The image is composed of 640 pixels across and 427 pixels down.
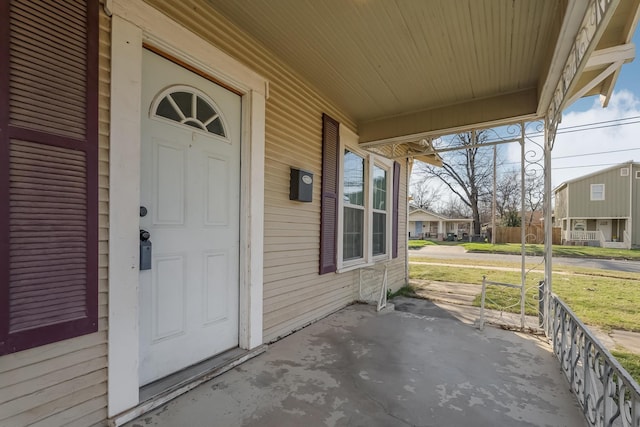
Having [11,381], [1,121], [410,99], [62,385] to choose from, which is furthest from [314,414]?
[410,99]

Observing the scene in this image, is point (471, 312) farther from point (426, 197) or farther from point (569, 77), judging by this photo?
point (426, 197)

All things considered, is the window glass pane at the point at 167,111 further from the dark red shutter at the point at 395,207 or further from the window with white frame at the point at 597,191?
the window with white frame at the point at 597,191

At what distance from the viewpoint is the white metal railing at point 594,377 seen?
4.49 feet

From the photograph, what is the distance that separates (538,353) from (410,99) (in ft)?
9.85

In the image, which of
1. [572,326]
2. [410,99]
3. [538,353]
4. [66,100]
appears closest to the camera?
[66,100]

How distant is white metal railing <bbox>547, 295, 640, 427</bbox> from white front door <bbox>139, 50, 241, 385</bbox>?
241 cm

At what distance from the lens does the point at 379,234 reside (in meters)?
5.34

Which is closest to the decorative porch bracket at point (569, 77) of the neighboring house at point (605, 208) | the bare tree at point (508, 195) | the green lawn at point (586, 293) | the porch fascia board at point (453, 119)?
the porch fascia board at point (453, 119)

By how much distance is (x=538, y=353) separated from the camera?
2781 mm

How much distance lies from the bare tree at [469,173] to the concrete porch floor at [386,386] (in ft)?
73.5

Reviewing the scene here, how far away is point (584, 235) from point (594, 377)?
861 inches

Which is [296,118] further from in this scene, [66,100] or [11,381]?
[11,381]

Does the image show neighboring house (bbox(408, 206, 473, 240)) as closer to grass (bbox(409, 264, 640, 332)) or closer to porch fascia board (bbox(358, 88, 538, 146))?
grass (bbox(409, 264, 640, 332))

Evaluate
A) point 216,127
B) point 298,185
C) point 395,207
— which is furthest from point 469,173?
point 216,127
